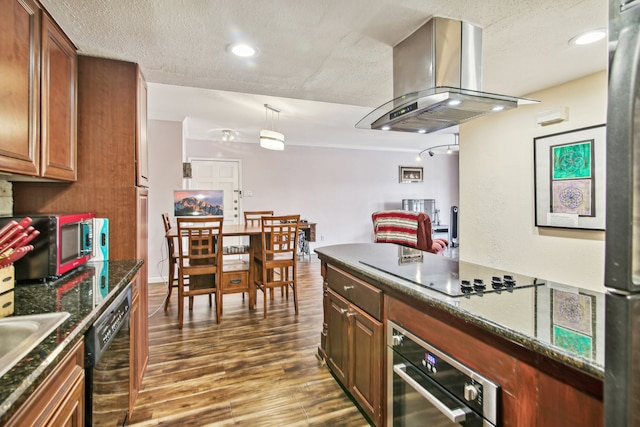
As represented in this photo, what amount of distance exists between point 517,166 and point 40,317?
308cm

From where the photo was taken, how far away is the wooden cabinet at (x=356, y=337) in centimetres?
165

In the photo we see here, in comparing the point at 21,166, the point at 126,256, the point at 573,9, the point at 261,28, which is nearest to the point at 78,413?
the point at 21,166

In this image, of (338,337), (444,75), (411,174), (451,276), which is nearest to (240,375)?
(338,337)

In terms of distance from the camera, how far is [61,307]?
3.95ft

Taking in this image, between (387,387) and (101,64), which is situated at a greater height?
(101,64)

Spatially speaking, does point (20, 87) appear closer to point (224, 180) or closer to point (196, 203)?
point (196, 203)

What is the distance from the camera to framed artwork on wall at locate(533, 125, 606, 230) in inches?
82.7

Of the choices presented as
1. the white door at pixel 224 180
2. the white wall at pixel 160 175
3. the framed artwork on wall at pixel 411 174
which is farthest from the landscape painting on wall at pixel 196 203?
the framed artwork on wall at pixel 411 174

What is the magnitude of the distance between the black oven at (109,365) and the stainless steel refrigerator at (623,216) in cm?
147

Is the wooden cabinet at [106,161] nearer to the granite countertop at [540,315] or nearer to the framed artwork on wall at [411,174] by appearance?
the granite countertop at [540,315]

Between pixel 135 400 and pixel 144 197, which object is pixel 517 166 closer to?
pixel 144 197

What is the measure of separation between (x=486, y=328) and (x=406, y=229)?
3166 mm

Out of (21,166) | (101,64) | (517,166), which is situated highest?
(101,64)

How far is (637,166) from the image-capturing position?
1.91 ft
